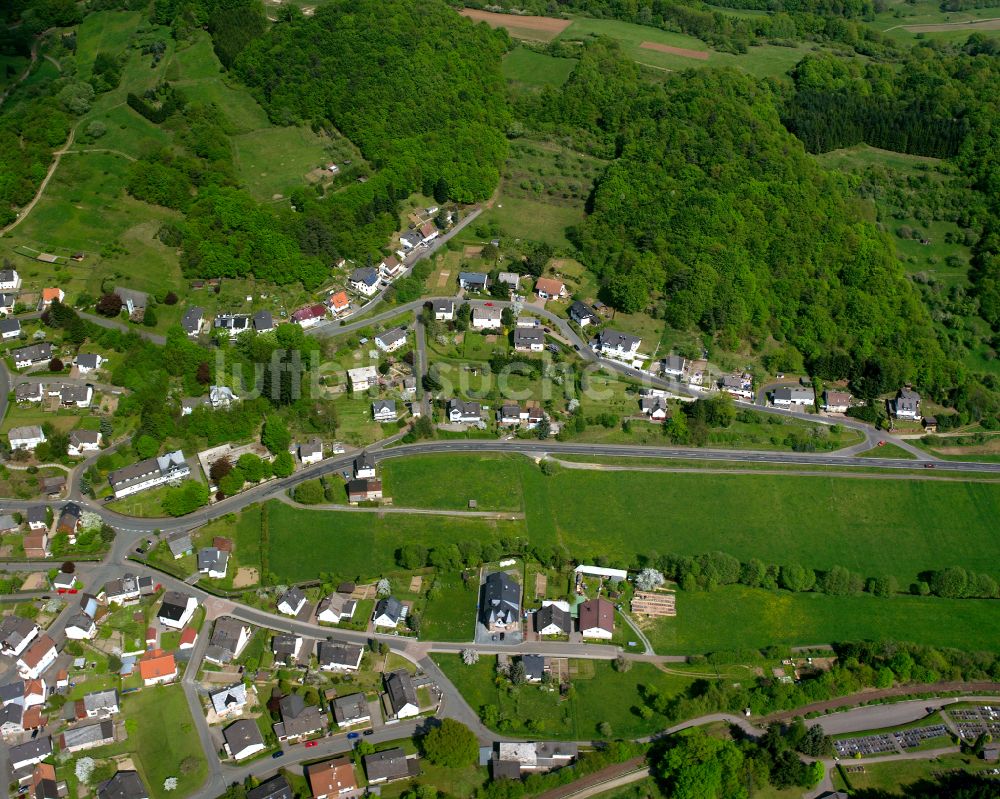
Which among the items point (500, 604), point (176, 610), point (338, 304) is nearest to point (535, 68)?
point (338, 304)

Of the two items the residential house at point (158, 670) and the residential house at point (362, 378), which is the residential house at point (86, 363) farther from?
the residential house at point (158, 670)

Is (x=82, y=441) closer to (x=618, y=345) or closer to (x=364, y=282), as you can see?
(x=364, y=282)

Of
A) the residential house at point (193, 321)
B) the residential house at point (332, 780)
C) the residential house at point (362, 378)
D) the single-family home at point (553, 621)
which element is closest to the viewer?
the residential house at point (332, 780)

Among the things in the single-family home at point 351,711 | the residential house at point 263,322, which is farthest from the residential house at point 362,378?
the single-family home at point 351,711

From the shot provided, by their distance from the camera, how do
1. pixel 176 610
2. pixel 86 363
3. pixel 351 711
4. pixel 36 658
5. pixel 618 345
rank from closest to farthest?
pixel 351 711
pixel 36 658
pixel 176 610
pixel 86 363
pixel 618 345

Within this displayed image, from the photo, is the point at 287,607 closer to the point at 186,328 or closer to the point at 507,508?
the point at 507,508
